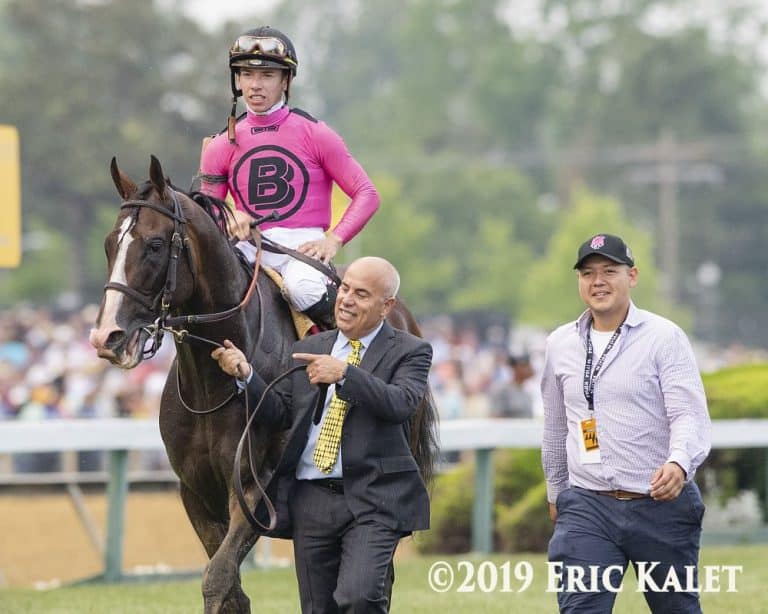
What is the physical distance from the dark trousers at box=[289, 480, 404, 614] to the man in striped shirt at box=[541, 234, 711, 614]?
2.37ft

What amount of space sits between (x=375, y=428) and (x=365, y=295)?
477 millimetres

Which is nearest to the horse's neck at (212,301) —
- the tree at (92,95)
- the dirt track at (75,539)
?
the dirt track at (75,539)

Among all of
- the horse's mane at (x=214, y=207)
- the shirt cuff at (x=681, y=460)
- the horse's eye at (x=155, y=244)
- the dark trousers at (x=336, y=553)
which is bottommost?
the dark trousers at (x=336, y=553)

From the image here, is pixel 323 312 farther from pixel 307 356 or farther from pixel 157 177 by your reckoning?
pixel 307 356

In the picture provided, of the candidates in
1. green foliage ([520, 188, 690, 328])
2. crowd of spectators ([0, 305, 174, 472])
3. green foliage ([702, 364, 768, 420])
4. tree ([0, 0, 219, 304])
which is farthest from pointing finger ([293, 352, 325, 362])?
green foliage ([520, 188, 690, 328])

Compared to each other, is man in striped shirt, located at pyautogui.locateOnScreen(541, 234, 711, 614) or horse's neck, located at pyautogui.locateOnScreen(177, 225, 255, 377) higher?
horse's neck, located at pyautogui.locateOnScreen(177, 225, 255, 377)

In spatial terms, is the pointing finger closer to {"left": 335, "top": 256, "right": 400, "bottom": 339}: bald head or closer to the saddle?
{"left": 335, "top": 256, "right": 400, "bottom": 339}: bald head

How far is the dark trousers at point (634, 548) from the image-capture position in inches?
217

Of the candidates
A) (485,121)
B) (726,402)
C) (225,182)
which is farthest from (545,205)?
(225,182)

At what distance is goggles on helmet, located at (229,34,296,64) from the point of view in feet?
22.5

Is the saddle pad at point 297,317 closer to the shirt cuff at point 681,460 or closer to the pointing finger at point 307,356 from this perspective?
the pointing finger at point 307,356

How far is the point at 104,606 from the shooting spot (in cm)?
820

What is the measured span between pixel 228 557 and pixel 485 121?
266ft

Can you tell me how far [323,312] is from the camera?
6.71 meters
